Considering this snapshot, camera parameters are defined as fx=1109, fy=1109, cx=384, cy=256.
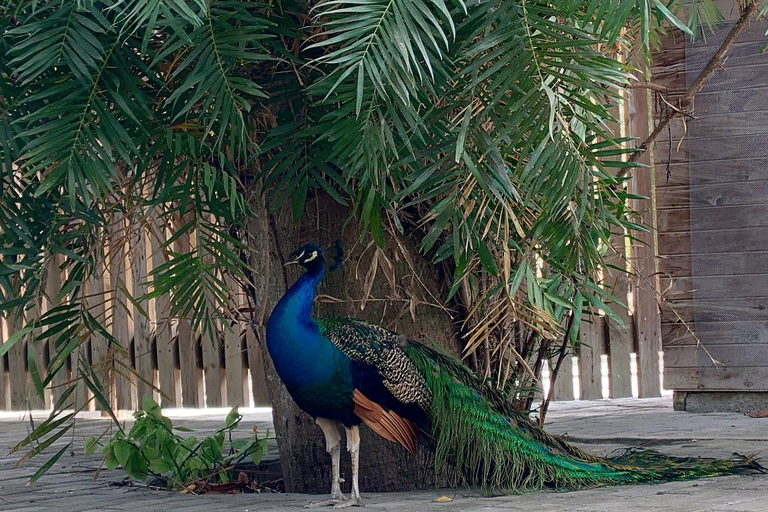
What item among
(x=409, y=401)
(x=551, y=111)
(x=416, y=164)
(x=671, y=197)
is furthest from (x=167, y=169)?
(x=671, y=197)

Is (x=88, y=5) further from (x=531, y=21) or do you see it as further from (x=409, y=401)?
(x=409, y=401)

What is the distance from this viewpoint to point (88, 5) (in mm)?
3760

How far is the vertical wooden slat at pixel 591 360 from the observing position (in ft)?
24.9

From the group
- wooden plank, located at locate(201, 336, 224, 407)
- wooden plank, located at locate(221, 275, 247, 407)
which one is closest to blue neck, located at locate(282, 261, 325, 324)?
wooden plank, located at locate(221, 275, 247, 407)

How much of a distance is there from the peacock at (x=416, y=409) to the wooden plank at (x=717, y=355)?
2.53 metres

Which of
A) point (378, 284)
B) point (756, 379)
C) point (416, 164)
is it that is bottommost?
point (756, 379)

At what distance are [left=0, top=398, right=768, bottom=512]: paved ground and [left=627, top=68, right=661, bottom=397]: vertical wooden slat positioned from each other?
27cm

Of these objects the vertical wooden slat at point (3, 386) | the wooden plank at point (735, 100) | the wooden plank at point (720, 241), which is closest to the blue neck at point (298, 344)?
the wooden plank at point (720, 241)

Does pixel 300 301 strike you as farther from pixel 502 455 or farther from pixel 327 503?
pixel 502 455

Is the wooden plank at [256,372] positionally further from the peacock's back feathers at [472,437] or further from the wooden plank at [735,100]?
the peacock's back feathers at [472,437]

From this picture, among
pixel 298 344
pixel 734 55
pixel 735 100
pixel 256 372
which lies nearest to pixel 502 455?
pixel 298 344

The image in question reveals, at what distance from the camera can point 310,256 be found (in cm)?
424

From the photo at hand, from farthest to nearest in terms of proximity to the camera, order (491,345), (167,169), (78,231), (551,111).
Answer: (491,345)
(78,231)
(167,169)
(551,111)

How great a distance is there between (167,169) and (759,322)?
13.3ft
